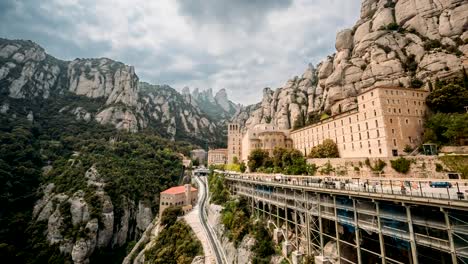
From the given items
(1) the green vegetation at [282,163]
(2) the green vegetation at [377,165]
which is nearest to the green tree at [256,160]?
(1) the green vegetation at [282,163]

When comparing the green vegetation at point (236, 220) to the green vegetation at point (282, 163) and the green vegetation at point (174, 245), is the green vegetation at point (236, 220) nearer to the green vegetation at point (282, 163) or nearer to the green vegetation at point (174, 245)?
the green vegetation at point (174, 245)

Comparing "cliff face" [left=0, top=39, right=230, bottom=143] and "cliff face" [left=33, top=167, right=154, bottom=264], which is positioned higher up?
"cliff face" [left=0, top=39, right=230, bottom=143]

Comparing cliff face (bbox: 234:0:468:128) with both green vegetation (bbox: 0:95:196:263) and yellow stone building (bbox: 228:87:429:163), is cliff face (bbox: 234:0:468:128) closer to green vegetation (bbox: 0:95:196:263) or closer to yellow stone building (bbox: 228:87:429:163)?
yellow stone building (bbox: 228:87:429:163)

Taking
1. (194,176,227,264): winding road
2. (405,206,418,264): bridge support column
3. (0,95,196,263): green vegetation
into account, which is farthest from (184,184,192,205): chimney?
(405,206,418,264): bridge support column

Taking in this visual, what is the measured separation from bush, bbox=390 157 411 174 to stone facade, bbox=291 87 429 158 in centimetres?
712

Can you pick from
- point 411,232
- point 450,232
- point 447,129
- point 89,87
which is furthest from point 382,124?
point 89,87

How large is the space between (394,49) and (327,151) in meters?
36.8

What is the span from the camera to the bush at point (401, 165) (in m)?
30.7

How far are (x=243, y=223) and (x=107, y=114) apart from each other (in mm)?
104307

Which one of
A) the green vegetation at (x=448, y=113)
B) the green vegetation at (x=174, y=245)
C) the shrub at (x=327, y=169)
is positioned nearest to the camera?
the green vegetation at (x=448, y=113)

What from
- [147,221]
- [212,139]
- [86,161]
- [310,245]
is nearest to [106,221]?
[147,221]

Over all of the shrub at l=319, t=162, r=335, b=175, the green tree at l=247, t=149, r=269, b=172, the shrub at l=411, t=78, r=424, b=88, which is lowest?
the shrub at l=319, t=162, r=335, b=175

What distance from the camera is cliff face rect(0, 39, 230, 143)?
10288 cm

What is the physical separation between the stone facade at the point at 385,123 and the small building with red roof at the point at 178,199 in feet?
143
